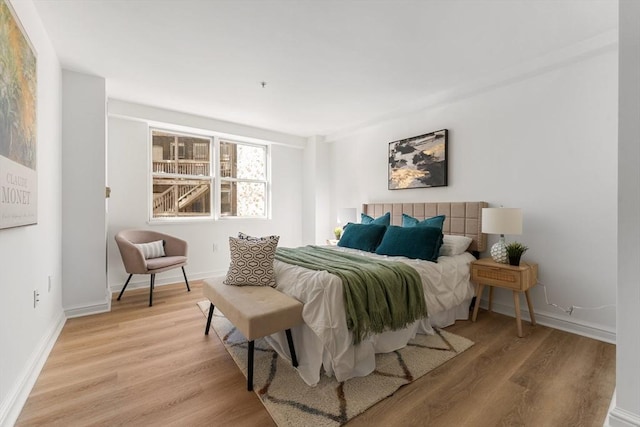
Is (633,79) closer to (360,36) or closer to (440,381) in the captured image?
(360,36)

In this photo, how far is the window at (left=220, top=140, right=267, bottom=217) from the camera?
4781 millimetres

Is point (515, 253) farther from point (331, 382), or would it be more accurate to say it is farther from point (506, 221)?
point (331, 382)

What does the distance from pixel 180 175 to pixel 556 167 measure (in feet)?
15.5

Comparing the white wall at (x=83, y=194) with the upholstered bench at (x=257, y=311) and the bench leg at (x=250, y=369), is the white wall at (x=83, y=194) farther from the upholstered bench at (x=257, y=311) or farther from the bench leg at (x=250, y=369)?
the bench leg at (x=250, y=369)

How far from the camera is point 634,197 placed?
125cm

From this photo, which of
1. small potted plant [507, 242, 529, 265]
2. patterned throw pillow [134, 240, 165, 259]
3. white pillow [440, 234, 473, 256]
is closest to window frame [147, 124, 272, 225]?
patterned throw pillow [134, 240, 165, 259]

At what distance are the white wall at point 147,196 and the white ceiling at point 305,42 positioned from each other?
476mm

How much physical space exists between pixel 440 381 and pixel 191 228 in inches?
152

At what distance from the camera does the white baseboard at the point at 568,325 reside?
232cm

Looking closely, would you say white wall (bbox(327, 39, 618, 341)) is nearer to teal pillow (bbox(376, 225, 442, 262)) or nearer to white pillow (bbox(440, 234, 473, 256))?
white pillow (bbox(440, 234, 473, 256))

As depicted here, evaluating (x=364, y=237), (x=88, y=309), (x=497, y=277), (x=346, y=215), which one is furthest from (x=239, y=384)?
(x=346, y=215)

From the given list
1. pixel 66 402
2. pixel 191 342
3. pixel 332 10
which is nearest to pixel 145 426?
pixel 66 402

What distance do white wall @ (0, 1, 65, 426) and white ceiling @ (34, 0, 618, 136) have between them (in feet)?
0.99

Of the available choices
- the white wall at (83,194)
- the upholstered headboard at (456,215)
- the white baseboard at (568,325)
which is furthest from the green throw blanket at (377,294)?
the white wall at (83,194)
